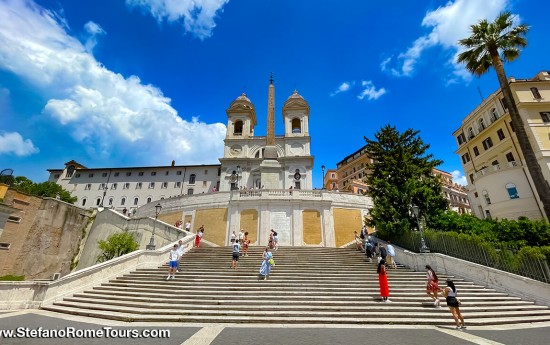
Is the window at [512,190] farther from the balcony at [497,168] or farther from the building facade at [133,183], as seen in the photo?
the building facade at [133,183]

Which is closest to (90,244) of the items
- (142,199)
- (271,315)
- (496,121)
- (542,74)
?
(271,315)

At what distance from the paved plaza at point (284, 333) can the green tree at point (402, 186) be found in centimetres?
828

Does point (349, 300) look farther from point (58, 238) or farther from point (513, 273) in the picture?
point (58, 238)

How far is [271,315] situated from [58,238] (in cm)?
2462

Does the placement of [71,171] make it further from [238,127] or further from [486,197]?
[486,197]

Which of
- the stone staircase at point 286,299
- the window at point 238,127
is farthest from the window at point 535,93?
the window at point 238,127

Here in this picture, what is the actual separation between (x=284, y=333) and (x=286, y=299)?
2.63 m

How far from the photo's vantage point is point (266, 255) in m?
11.1

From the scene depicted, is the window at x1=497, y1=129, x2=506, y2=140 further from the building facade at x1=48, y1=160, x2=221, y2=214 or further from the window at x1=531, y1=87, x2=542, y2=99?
the building facade at x1=48, y1=160, x2=221, y2=214

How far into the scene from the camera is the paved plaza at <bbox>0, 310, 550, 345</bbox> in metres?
5.70

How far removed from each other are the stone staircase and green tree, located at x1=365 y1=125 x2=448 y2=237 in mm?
3923

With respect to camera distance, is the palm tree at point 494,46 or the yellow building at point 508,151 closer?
the palm tree at point 494,46

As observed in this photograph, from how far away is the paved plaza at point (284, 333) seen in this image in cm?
570

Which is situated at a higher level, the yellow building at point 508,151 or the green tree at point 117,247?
the yellow building at point 508,151
